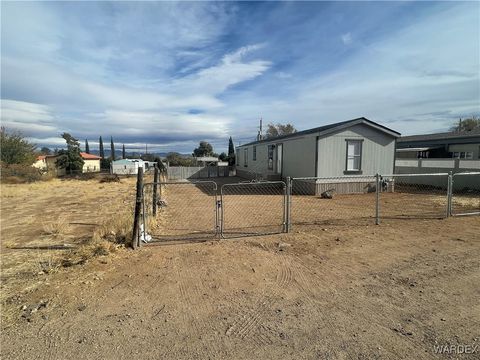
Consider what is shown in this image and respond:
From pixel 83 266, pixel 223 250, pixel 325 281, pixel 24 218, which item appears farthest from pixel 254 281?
pixel 24 218

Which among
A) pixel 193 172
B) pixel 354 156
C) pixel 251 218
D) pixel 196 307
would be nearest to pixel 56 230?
pixel 251 218

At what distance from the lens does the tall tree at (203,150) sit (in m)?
64.5

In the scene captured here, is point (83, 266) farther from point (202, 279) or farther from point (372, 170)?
point (372, 170)

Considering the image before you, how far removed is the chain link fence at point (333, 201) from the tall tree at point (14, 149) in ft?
115

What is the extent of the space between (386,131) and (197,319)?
15091 millimetres

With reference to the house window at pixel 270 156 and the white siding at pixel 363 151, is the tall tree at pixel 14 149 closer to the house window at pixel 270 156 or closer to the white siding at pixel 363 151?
the house window at pixel 270 156

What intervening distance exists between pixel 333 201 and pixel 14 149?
38.3 m

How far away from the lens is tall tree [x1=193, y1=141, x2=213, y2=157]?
64.5 metres

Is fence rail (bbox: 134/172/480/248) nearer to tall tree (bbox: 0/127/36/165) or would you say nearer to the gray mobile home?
the gray mobile home

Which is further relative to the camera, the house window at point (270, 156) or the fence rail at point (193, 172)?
the fence rail at point (193, 172)

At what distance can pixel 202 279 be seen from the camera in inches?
166

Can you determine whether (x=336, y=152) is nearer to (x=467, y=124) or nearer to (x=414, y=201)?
(x=414, y=201)

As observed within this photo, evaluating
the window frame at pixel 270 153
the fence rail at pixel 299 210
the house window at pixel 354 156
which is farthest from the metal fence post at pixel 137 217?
the window frame at pixel 270 153

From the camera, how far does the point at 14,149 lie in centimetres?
3344
